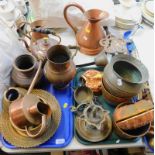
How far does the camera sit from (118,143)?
819 millimetres

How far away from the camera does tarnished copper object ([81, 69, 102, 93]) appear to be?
37.5 inches

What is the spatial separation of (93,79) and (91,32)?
208 millimetres

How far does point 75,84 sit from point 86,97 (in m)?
Answer: 0.08

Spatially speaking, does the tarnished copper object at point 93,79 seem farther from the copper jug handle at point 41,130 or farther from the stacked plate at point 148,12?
the stacked plate at point 148,12

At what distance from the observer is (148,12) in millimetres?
1189

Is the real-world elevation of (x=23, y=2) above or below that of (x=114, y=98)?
above

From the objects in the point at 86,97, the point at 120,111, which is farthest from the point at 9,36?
the point at 120,111

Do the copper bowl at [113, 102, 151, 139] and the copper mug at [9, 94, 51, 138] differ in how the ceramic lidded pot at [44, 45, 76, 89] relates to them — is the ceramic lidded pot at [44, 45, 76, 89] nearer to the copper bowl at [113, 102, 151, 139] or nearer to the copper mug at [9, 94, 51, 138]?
the copper mug at [9, 94, 51, 138]

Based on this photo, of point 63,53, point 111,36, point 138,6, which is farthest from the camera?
point 138,6

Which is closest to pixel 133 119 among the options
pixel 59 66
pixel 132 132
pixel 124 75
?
pixel 132 132

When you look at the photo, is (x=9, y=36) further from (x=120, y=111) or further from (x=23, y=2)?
(x=120, y=111)

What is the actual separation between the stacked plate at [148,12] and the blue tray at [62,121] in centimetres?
56

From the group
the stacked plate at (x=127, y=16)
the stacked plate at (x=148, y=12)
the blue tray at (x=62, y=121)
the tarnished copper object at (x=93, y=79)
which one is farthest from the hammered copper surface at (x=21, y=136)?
the stacked plate at (x=148, y=12)

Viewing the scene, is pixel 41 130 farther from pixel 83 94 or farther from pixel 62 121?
pixel 83 94
